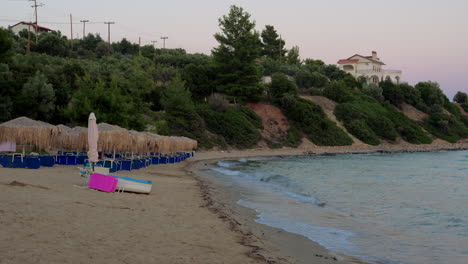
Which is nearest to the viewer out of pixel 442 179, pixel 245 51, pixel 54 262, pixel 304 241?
pixel 54 262

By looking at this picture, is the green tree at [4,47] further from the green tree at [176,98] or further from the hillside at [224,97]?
the green tree at [176,98]

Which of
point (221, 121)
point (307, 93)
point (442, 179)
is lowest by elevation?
point (442, 179)

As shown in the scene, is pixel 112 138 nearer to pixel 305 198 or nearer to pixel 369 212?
pixel 305 198

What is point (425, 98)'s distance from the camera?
7831 centimetres

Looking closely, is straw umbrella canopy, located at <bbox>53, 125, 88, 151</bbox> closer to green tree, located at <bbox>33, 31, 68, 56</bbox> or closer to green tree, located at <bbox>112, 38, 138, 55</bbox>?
green tree, located at <bbox>33, 31, 68, 56</bbox>

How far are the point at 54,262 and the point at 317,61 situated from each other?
9035 cm

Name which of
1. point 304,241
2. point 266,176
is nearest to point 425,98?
point 266,176

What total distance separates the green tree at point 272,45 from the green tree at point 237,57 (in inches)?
1097

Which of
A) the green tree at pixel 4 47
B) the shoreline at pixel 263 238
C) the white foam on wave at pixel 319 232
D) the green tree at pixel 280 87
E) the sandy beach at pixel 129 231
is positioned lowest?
the white foam on wave at pixel 319 232

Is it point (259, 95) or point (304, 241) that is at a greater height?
point (259, 95)

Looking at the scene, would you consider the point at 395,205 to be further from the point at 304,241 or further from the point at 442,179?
the point at 442,179

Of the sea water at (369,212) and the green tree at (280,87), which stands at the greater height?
the green tree at (280,87)

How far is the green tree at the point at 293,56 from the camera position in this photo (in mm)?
85125

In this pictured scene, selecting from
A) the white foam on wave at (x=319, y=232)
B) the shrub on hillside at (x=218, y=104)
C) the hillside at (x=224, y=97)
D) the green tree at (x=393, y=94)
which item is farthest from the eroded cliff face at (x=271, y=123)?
the white foam on wave at (x=319, y=232)
